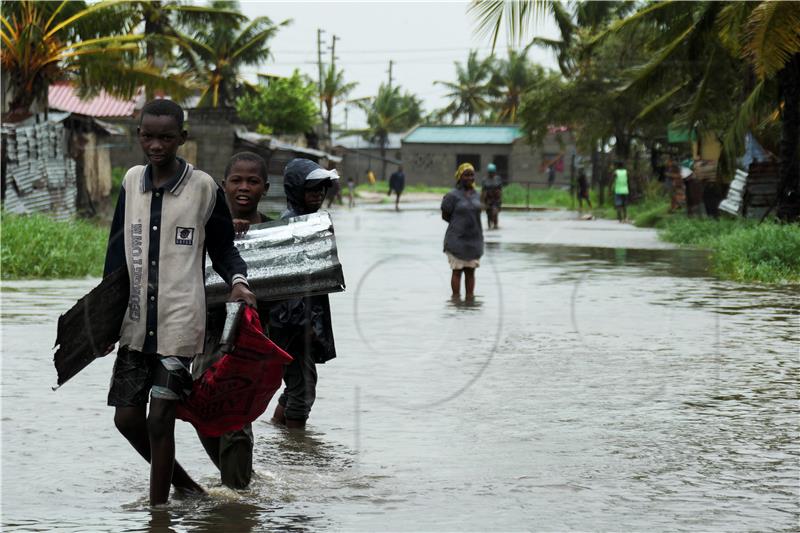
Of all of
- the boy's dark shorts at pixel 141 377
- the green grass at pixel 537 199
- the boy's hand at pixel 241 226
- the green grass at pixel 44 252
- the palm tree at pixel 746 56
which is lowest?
the green grass at pixel 537 199

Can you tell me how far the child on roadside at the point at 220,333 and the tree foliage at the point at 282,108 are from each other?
48110 mm

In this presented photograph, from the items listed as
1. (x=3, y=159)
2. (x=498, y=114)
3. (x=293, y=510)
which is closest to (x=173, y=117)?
(x=293, y=510)

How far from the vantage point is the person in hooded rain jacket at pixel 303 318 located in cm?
680

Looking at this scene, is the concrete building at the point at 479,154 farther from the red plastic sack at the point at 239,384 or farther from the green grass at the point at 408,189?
the red plastic sack at the point at 239,384

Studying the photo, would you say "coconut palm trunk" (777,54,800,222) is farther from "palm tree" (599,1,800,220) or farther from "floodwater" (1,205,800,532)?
"floodwater" (1,205,800,532)

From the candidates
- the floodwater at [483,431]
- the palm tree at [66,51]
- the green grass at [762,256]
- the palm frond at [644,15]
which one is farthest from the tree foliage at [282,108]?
the floodwater at [483,431]

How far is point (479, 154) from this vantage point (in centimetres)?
8062

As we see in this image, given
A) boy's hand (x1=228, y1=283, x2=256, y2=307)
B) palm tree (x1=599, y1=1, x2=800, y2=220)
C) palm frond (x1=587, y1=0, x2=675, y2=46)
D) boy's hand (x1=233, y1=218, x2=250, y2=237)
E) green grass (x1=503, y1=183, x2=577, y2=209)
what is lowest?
green grass (x1=503, y1=183, x2=577, y2=209)

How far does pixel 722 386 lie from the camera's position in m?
8.55

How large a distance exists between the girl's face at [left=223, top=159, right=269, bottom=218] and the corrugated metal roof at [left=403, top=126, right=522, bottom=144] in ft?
242

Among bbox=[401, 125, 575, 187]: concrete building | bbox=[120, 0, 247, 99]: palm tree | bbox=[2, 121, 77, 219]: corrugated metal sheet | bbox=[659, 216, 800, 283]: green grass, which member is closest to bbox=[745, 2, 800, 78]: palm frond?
bbox=[659, 216, 800, 283]: green grass

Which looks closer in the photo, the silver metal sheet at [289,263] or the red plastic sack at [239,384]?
the red plastic sack at [239,384]

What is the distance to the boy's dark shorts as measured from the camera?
16.5 feet

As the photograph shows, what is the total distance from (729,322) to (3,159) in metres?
15.6
